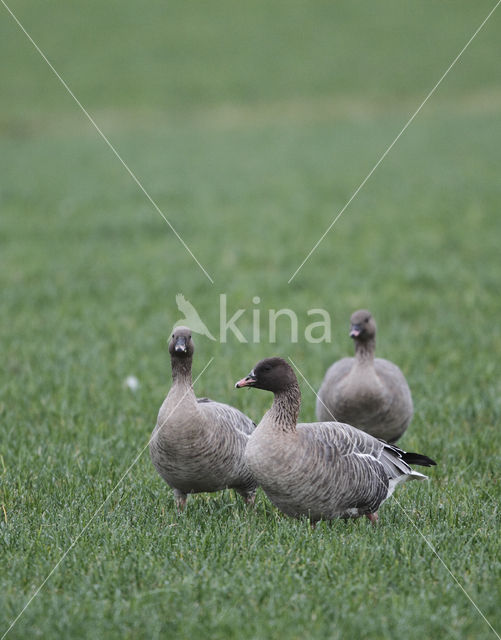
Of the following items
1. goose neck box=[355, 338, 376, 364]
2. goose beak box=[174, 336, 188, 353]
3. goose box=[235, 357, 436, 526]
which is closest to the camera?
goose box=[235, 357, 436, 526]

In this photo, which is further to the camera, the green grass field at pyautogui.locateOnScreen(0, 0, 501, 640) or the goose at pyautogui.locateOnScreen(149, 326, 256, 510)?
the goose at pyautogui.locateOnScreen(149, 326, 256, 510)

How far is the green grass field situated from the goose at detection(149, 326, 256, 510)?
0.22 metres

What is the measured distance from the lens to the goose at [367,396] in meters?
5.95

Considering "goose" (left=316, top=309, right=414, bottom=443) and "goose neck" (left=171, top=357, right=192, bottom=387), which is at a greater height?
"goose neck" (left=171, top=357, right=192, bottom=387)

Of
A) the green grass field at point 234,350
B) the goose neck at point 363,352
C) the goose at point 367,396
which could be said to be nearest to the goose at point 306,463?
the green grass field at point 234,350

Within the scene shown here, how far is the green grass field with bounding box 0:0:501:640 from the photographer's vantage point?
12.6 ft

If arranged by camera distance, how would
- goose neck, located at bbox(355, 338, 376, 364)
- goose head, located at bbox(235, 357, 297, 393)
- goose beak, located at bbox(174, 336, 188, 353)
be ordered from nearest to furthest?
goose head, located at bbox(235, 357, 297, 393)
goose beak, located at bbox(174, 336, 188, 353)
goose neck, located at bbox(355, 338, 376, 364)

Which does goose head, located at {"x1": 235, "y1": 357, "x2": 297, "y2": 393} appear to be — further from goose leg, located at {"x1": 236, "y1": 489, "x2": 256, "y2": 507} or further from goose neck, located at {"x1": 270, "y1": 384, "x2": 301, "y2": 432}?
goose leg, located at {"x1": 236, "y1": 489, "x2": 256, "y2": 507}

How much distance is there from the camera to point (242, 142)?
2928 centimetres

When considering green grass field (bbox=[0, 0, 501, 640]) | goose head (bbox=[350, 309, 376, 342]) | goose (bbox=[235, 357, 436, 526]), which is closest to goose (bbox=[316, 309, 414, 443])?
goose head (bbox=[350, 309, 376, 342])

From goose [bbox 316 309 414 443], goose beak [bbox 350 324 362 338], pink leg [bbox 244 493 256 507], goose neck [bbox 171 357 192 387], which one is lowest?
pink leg [bbox 244 493 256 507]

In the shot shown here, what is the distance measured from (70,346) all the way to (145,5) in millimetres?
47318

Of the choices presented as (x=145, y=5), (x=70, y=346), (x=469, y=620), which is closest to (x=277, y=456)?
(x=469, y=620)

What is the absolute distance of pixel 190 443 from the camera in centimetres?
480
